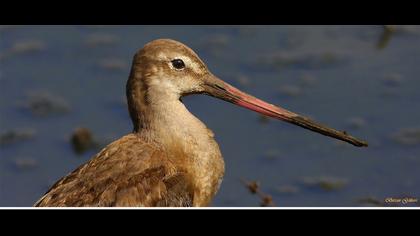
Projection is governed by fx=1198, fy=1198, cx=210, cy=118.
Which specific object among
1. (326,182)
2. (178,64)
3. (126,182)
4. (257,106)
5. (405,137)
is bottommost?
(326,182)

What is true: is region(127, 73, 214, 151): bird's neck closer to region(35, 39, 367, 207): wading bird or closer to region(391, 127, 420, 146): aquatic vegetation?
region(35, 39, 367, 207): wading bird

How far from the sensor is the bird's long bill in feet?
18.5

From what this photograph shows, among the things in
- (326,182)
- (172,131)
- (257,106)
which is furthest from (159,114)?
(326,182)

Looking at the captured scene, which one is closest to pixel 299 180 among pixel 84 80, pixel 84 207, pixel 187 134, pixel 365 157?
pixel 365 157

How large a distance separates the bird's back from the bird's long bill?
0.43 metres

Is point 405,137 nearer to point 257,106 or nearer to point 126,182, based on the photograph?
point 257,106

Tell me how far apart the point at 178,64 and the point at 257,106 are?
48cm

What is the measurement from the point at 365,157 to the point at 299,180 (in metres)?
0.45

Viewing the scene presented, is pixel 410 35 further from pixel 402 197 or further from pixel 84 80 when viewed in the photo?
pixel 84 80

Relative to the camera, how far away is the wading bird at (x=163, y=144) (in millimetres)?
5297

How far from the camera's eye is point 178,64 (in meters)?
5.53

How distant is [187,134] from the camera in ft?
18.1

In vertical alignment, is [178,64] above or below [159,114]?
above

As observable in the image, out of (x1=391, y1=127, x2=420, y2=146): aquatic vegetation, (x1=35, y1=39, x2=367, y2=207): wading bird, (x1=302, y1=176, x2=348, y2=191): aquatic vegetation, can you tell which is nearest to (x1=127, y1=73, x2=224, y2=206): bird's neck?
(x1=35, y1=39, x2=367, y2=207): wading bird
